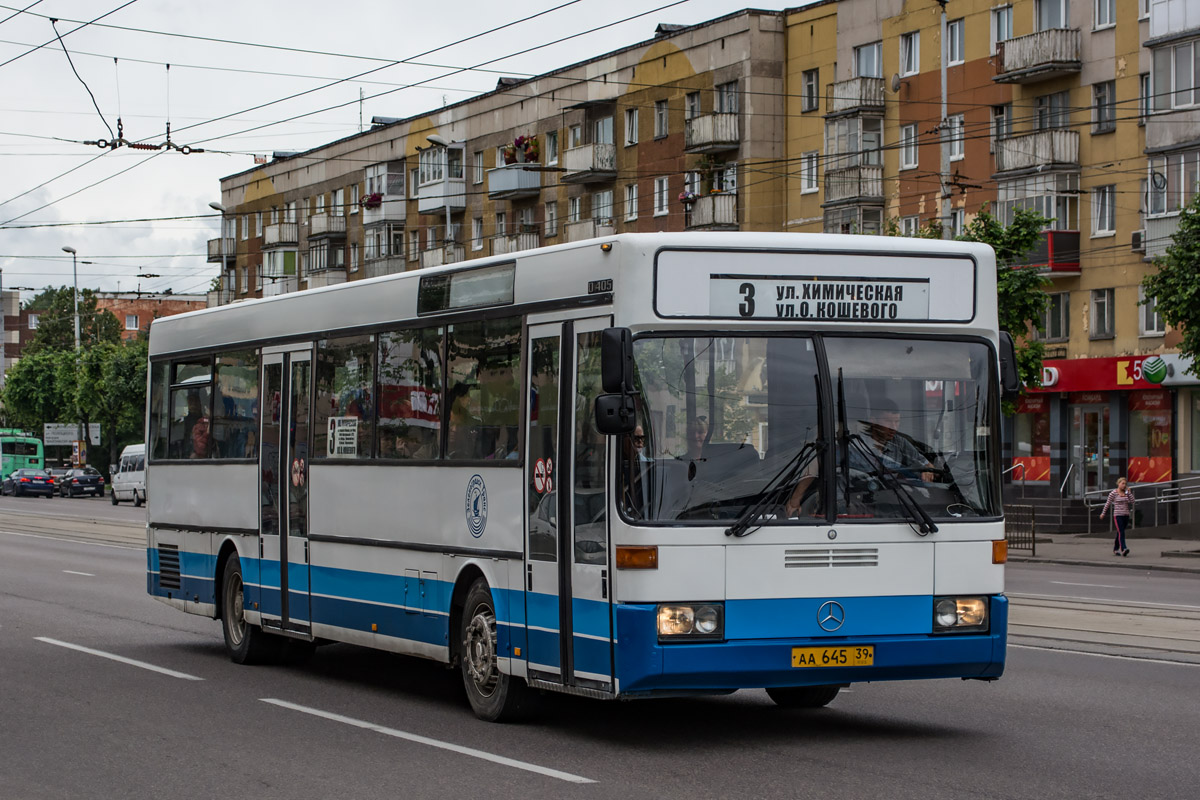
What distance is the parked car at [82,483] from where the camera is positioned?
78250 mm

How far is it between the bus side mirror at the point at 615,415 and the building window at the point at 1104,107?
129 ft

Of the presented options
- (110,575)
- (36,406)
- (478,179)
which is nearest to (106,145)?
(110,575)

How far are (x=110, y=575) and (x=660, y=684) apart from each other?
17.4 meters

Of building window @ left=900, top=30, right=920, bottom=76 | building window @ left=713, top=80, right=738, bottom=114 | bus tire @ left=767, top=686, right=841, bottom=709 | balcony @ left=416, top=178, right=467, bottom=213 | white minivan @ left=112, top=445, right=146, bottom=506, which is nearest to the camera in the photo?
bus tire @ left=767, top=686, right=841, bottom=709

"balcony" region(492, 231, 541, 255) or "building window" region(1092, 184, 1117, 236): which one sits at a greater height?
"balcony" region(492, 231, 541, 255)

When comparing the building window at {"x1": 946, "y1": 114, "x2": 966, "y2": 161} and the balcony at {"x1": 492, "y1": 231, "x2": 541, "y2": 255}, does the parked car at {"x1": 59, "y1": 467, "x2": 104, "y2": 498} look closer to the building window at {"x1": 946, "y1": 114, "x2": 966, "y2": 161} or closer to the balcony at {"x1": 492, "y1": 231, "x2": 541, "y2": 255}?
the balcony at {"x1": 492, "y1": 231, "x2": 541, "y2": 255}

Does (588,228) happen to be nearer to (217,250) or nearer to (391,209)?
(391,209)

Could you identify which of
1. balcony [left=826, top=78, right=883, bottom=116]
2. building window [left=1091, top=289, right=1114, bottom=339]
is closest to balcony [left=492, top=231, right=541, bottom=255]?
balcony [left=826, top=78, right=883, bottom=116]

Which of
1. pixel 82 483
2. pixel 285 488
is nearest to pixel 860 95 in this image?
pixel 285 488

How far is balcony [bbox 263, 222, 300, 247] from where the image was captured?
8400 cm

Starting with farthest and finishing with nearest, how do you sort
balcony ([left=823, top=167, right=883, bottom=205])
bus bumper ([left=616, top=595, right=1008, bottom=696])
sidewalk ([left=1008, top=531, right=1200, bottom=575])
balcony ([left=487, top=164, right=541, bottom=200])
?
1. balcony ([left=487, top=164, right=541, bottom=200])
2. balcony ([left=823, top=167, right=883, bottom=205])
3. sidewalk ([left=1008, top=531, right=1200, bottom=575])
4. bus bumper ([left=616, top=595, right=1008, bottom=696])

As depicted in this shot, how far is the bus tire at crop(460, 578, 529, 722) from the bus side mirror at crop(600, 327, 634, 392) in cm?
213

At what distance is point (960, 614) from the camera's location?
9.54 m

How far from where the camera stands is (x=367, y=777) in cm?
859
